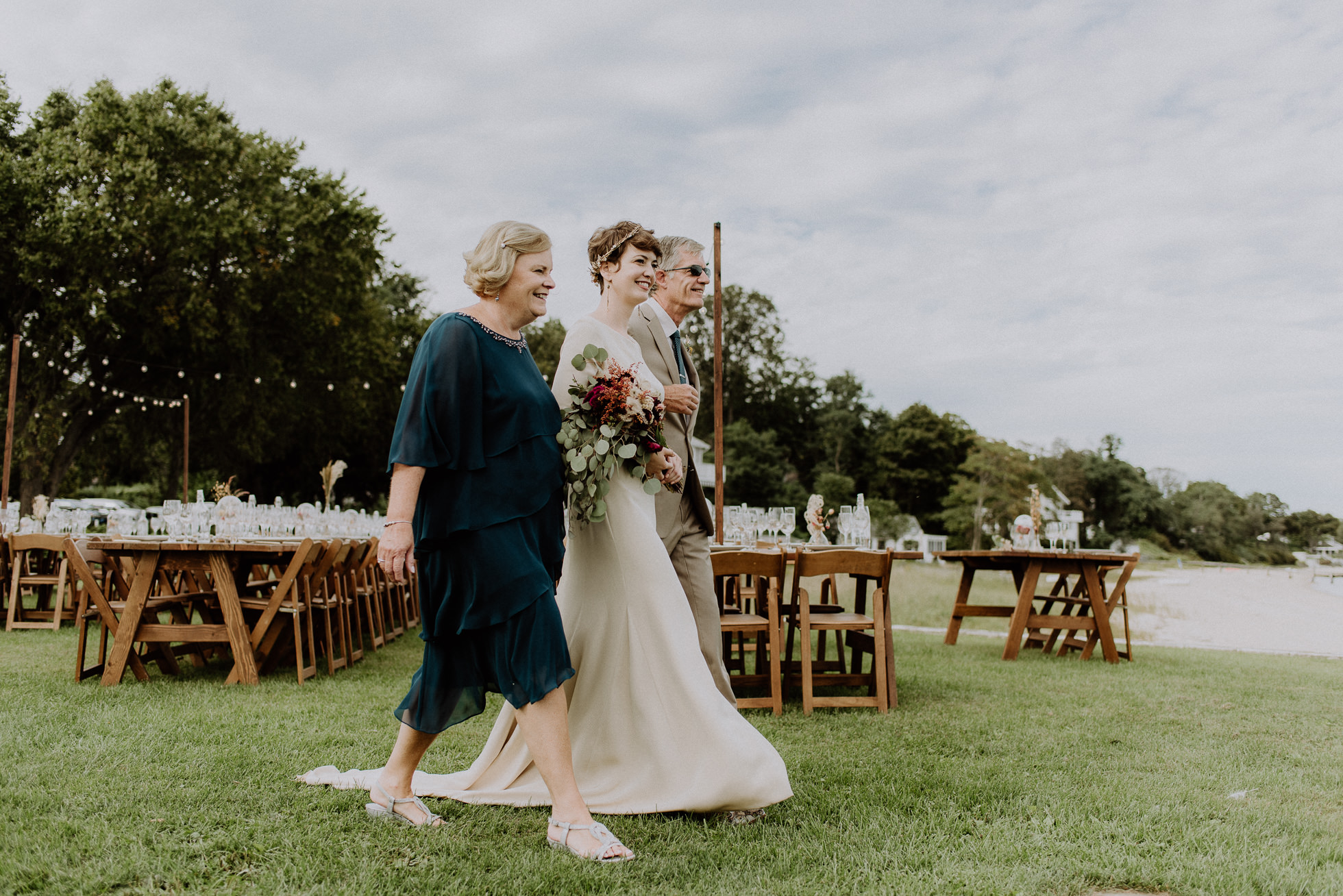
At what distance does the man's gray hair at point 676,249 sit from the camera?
12.8 ft

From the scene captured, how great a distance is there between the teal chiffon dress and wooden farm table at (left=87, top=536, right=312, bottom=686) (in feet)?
10.8

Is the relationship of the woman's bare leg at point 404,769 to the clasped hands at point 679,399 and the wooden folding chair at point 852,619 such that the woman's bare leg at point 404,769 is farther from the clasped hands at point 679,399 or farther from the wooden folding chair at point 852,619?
the wooden folding chair at point 852,619

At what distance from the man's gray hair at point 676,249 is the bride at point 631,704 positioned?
27.0 inches

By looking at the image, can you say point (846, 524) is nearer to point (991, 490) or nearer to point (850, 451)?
point (991, 490)

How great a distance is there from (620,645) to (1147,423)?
6967cm

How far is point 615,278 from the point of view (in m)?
3.43

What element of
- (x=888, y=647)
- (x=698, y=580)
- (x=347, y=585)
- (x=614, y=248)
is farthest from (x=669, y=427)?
(x=347, y=585)

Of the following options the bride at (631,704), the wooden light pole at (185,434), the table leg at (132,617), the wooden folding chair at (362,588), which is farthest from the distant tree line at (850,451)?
the bride at (631,704)

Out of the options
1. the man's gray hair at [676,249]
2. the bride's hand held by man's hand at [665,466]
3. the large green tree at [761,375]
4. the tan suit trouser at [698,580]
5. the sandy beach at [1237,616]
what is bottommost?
the sandy beach at [1237,616]

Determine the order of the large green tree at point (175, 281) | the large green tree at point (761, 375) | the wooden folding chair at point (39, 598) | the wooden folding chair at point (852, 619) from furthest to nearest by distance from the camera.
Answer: the large green tree at point (761, 375), the large green tree at point (175, 281), the wooden folding chair at point (39, 598), the wooden folding chair at point (852, 619)

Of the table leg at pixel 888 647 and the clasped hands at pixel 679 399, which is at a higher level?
the clasped hands at pixel 679 399

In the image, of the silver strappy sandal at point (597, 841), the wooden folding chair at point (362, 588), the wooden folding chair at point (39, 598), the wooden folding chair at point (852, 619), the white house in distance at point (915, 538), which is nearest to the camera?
the silver strappy sandal at point (597, 841)

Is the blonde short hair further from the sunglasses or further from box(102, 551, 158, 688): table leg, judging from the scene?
box(102, 551, 158, 688): table leg

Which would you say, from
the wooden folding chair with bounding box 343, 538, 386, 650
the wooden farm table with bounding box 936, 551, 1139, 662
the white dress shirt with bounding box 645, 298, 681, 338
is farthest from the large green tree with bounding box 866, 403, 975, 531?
the white dress shirt with bounding box 645, 298, 681, 338
